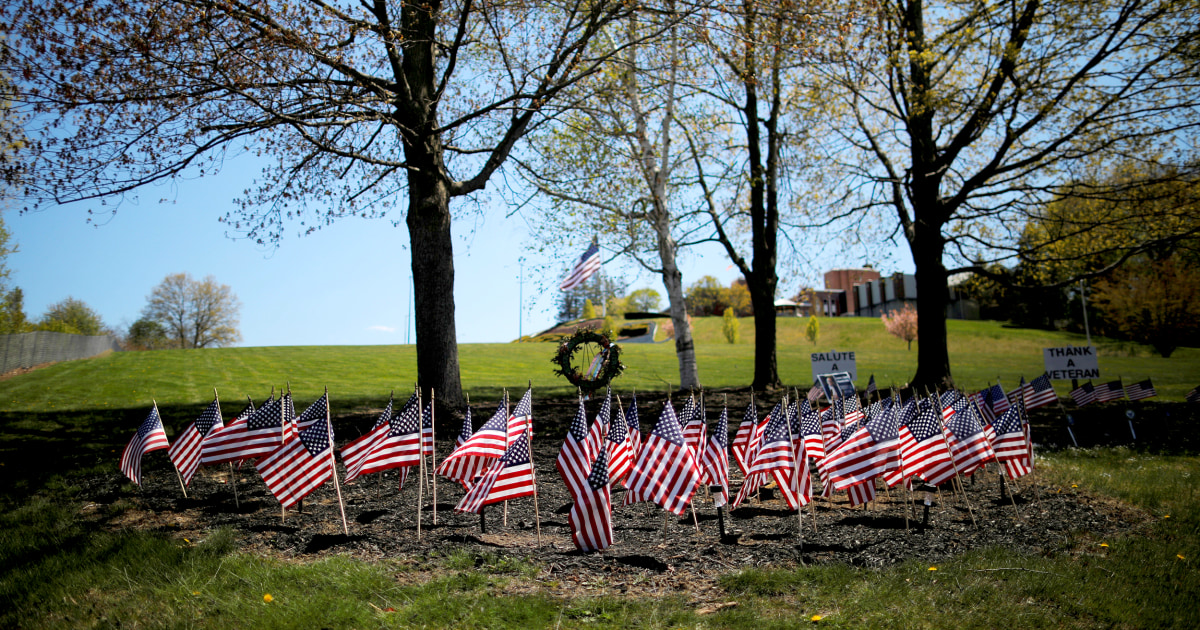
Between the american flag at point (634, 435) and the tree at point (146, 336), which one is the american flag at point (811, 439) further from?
the tree at point (146, 336)

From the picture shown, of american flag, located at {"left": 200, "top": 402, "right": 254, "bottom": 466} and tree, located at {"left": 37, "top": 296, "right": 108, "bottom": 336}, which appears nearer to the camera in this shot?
american flag, located at {"left": 200, "top": 402, "right": 254, "bottom": 466}

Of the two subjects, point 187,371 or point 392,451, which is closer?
point 392,451

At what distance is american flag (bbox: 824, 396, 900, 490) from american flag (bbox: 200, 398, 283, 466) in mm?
5539

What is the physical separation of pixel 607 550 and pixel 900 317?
2181 inches

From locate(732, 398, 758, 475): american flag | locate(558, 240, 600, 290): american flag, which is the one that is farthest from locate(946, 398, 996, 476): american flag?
locate(558, 240, 600, 290): american flag

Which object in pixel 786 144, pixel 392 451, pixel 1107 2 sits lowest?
pixel 392 451

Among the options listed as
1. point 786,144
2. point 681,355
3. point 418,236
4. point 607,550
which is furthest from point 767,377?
point 607,550

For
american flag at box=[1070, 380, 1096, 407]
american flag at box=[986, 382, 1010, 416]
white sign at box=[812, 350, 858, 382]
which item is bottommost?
american flag at box=[1070, 380, 1096, 407]

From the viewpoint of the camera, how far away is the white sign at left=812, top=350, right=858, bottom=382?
1503cm

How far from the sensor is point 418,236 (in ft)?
40.5

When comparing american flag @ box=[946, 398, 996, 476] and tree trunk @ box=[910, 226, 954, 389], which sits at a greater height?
tree trunk @ box=[910, 226, 954, 389]

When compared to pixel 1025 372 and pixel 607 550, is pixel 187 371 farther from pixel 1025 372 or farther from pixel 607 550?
pixel 1025 372

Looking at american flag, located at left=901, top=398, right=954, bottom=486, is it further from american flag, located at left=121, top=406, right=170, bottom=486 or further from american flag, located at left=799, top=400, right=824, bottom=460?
american flag, located at left=121, top=406, right=170, bottom=486

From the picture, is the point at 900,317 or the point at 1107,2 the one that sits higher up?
the point at 1107,2
